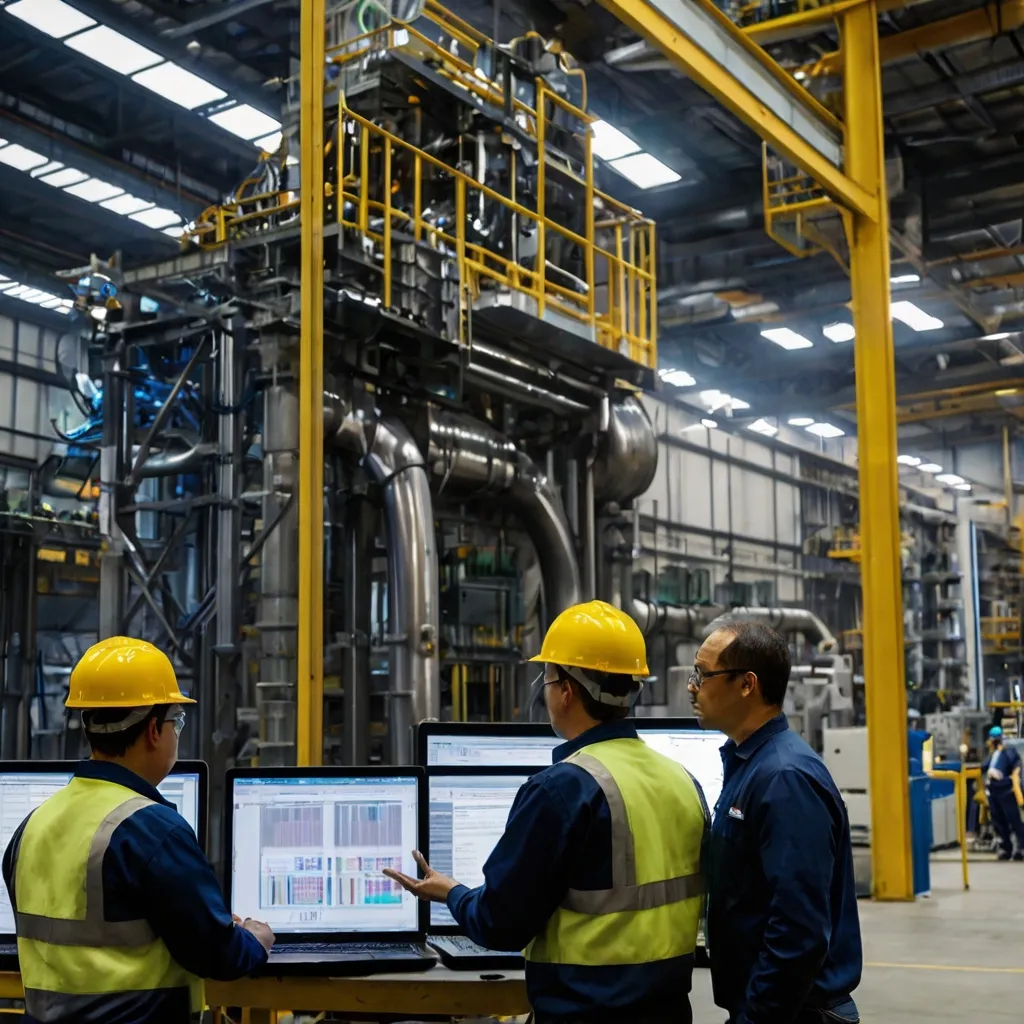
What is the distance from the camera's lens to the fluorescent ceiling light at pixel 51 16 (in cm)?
1237

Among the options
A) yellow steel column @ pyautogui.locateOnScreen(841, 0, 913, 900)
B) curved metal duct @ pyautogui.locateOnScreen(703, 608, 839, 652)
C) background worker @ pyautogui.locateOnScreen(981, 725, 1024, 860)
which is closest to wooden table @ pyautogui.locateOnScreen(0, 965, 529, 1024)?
yellow steel column @ pyautogui.locateOnScreen(841, 0, 913, 900)

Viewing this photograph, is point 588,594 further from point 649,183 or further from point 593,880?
point 593,880

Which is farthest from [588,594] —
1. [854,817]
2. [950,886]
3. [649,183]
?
[649,183]

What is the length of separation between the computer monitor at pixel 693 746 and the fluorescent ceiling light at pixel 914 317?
1673 centimetres

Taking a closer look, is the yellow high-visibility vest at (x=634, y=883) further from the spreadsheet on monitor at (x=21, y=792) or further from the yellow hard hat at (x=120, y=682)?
the spreadsheet on monitor at (x=21, y=792)

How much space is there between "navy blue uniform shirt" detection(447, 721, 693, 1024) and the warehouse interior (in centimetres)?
281

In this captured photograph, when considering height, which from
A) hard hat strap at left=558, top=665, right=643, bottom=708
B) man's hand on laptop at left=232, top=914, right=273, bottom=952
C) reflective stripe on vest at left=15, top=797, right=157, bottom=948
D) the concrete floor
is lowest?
the concrete floor

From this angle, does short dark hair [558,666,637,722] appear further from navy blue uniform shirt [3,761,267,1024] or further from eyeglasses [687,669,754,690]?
navy blue uniform shirt [3,761,267,1024]

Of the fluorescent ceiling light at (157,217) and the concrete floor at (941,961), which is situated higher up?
the fluorescent ceiling light at (157,217)

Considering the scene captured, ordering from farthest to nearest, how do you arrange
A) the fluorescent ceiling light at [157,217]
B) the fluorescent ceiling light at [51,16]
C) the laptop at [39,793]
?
the fluorescent ceiling light at [157,217], the fluorescent ceiling light at [51,16], the laptop at [39,793]

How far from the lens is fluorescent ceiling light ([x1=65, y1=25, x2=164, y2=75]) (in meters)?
12.9

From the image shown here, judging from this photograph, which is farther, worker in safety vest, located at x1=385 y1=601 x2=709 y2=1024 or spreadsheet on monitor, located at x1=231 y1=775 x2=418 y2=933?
spreadsheet on monitor, located at x1=231 y1=775 x2=418 y2=933

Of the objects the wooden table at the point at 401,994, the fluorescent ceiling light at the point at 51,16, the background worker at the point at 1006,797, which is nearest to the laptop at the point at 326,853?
the wooden table at the point at 401,994

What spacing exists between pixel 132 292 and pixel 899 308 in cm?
1333
